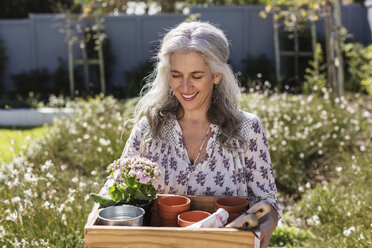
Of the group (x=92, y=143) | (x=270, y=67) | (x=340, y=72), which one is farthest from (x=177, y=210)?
(x=270, y=67)

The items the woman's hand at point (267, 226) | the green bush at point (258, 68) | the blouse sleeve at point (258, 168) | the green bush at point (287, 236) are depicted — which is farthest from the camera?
the green bush at point (258, 68)

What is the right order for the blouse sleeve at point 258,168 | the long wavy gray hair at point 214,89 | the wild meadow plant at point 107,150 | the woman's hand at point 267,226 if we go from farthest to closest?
the wild meadow plant at point 107,150
the blouse sleeve at point 258,168
the long wavy gray hair at point 214,89
the woman's hand at point 267,226

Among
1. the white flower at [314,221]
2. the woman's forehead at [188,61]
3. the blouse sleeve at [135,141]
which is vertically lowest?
the white flower at [314,221]

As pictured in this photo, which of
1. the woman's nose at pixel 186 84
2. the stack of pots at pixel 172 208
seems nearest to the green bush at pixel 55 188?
the woman's nose at pixel 186 84

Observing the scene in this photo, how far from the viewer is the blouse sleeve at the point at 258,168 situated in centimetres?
212

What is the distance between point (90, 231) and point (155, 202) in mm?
391

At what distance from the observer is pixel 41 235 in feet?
9.25

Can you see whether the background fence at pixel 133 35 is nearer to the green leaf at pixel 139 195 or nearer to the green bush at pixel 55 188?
the green bush at pixel 55 188

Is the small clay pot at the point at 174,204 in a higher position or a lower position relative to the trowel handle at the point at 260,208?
lower

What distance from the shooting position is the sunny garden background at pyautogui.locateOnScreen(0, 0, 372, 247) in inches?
116

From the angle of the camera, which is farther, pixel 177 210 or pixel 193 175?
pixel 193 175

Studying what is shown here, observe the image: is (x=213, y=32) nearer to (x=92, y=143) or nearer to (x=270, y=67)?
(x=92, y=143)

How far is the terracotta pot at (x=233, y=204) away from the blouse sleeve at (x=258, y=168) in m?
0.40

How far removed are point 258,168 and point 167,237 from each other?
870mm
